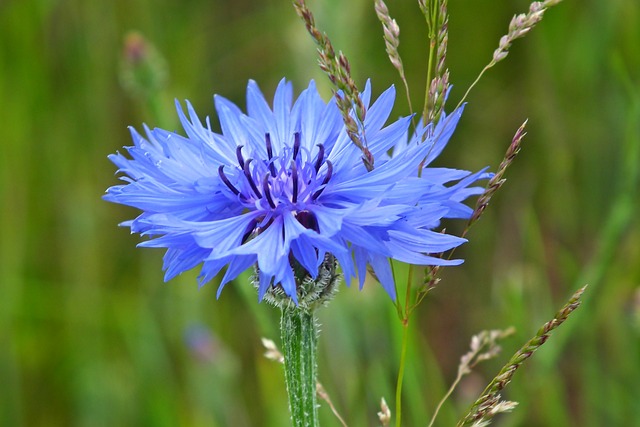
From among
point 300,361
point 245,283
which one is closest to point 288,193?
point 300,361

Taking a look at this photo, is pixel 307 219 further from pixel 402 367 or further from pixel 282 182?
pixel 402 367

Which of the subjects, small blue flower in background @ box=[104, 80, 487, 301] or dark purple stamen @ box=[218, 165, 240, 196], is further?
dark purple stamen @ box=[218, 165, 240, 196]

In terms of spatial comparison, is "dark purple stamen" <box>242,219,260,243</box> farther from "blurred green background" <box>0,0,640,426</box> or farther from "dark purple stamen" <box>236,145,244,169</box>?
"blurred green background" <box>0,0,640,426</box>

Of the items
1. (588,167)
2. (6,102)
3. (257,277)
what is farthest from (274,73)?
(257,277)

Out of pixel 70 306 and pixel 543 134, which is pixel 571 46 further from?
pixel 70 306

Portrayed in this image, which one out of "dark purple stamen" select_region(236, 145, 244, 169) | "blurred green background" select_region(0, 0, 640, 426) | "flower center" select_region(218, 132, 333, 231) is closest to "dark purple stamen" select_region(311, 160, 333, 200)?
"flower center" select_region(218, 132, 333, 231)
